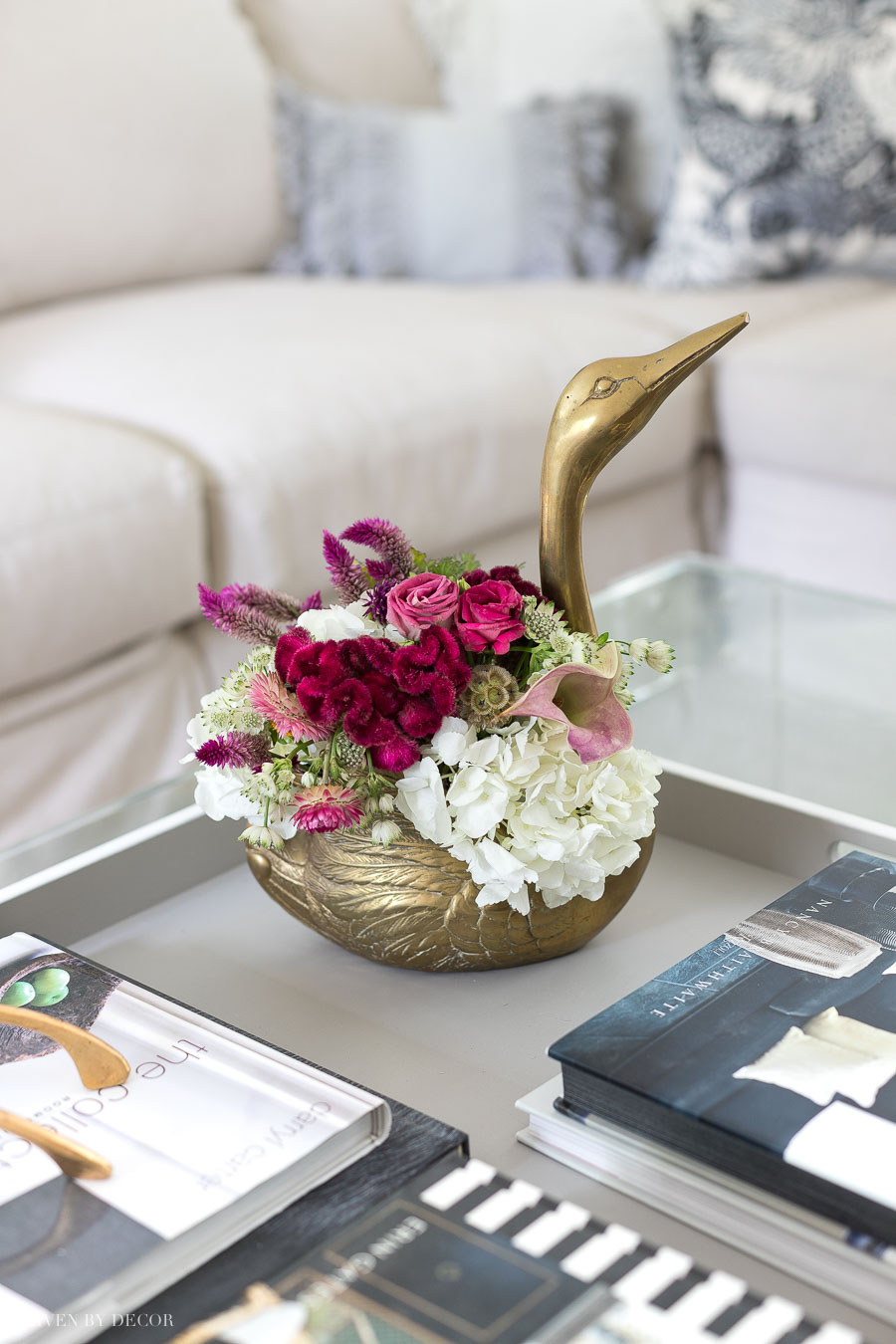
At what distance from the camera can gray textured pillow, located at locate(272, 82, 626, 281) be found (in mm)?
2146

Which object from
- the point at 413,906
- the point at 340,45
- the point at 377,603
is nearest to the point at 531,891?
the point at 413,906

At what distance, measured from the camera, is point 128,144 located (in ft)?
6.56

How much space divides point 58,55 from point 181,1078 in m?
1.74

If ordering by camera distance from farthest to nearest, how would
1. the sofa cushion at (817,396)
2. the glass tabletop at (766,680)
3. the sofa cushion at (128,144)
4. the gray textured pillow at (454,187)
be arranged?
the gray textured pillow at (454,187) < the sofa cushion at (128,144) < the sofa cushion at (817,396) < the glass tabletop at (766,680)

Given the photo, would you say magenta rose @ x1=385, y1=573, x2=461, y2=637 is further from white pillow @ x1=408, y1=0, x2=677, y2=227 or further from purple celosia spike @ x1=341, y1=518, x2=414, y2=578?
white pillow @ x1=408, y1=0, x2=677, y2=227

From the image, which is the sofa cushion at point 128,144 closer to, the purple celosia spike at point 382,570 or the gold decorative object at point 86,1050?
the purple celosia spike at point 382,570

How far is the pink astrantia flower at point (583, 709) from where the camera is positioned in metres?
0.63

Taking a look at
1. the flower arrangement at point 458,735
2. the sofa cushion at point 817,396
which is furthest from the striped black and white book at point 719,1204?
the sofa cushion at point 817,396

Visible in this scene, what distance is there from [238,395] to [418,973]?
99 centimetres

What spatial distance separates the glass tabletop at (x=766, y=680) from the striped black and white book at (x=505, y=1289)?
1.97 ft

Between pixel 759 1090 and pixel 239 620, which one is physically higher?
pixel 239 620

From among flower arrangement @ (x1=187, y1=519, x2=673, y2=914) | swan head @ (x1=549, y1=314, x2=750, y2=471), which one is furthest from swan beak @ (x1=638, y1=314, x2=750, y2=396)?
flower arrangement @ (x1=187, y1=519, x2=673, y2=914)

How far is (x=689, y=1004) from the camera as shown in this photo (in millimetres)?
623

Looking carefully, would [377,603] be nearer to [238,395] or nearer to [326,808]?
[326,808]
